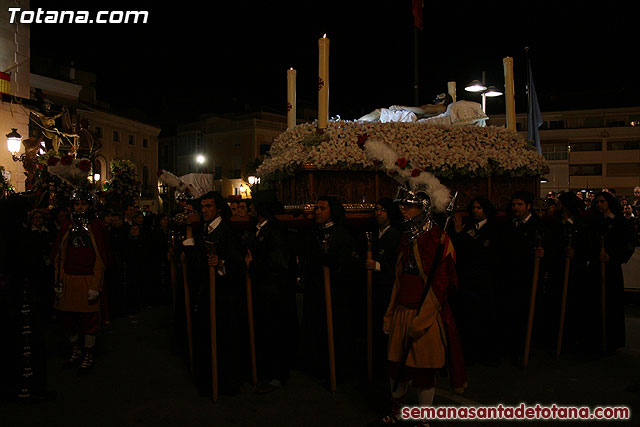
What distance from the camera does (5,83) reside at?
13539mm

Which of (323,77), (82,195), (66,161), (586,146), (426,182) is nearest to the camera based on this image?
(426,182)

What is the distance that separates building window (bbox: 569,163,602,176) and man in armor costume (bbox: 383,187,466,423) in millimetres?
51001

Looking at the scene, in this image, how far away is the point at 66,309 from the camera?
615cm

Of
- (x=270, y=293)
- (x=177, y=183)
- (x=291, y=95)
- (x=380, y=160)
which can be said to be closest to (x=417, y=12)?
(x=291, y=95)

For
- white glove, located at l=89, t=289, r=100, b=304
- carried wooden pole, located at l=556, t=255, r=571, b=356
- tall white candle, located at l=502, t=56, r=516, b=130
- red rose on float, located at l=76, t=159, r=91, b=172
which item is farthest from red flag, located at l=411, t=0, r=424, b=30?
white glove, located at l=89, t=289, r=100, b=304

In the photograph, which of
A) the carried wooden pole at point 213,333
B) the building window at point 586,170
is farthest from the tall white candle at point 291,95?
the building window at point 586,170

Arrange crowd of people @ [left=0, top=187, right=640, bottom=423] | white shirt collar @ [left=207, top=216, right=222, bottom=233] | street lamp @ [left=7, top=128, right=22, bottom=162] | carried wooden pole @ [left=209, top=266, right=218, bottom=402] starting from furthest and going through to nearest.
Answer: street lamp @ [left=7, top=128, right=22, bottom=162], white shirt collar @ [left=207, top=216, right=222, bottom=233], carried wooden pole @ [left=209, top=266, right=218, bottom=402], crowd of people @ [left=0, top=187, right=640, bottom=423]

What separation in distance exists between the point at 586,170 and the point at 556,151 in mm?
3458

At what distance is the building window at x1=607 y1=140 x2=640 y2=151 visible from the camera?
47.9m

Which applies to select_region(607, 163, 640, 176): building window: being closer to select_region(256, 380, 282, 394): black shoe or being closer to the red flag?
the red flag

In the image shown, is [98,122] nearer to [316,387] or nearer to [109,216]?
[109,216]

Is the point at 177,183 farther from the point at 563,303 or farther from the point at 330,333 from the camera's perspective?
the point at 563,303

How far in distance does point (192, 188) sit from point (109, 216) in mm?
3611

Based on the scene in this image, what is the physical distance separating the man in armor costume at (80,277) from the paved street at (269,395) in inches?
15.8
